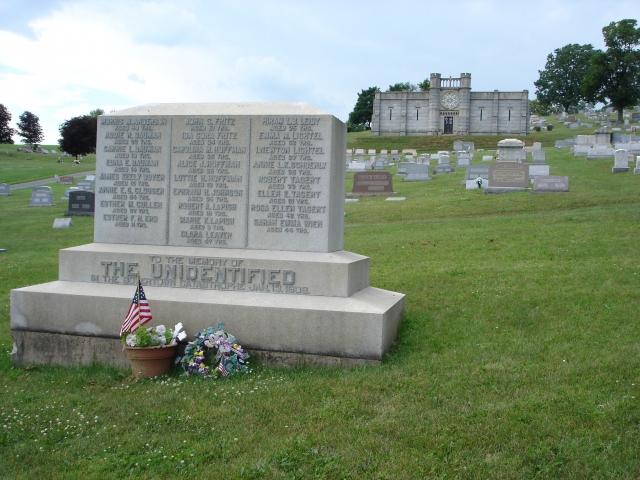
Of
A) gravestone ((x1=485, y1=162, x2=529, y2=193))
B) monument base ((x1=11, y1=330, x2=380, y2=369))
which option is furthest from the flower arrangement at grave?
gravestone ((x1=485, y1=162, x2=529, y2=193))

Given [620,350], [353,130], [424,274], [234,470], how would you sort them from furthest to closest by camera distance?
[353,130]
[424,274]
[620,350]
[234,470]

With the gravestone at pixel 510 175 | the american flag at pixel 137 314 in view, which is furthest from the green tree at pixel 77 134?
the american flag at pixel 137 314

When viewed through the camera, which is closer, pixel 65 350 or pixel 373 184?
pixel 65 350

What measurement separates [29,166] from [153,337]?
200ft

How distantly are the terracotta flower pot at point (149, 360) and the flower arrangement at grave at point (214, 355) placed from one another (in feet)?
0.54

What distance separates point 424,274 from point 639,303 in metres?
3.36

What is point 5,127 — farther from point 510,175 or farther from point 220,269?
point 220,269

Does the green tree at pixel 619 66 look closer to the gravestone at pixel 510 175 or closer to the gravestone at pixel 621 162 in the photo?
the gravestone at pixel 621 162

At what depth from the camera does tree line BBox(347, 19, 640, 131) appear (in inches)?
2955

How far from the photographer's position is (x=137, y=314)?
7.11 metres

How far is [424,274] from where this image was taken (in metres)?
10.7

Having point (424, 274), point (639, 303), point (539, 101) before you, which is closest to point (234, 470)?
point (639, 303)

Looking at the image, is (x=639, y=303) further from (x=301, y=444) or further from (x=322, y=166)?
(x=301, y=444)

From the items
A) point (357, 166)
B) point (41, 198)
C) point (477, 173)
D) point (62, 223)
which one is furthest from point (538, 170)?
point (41, 198)
